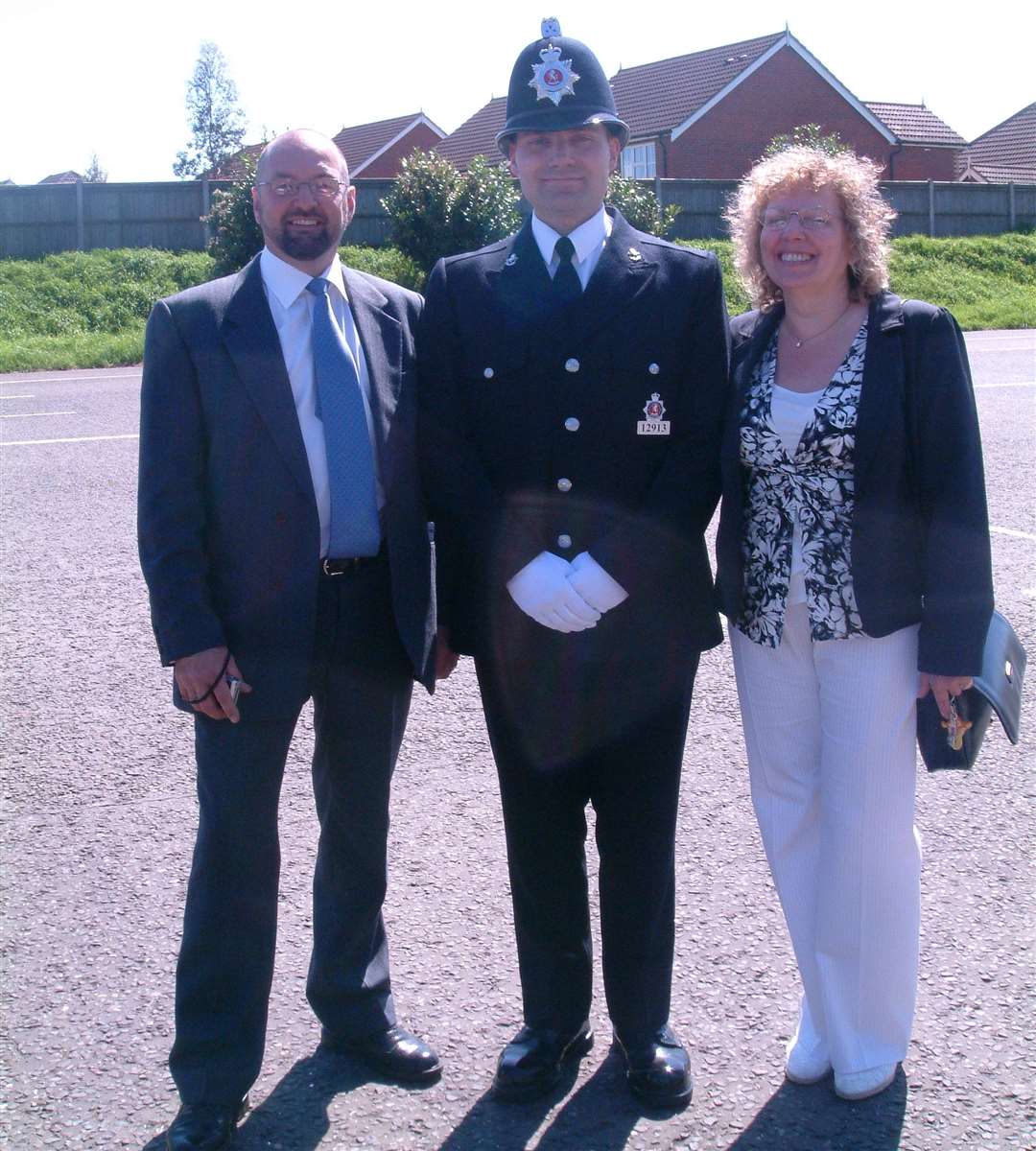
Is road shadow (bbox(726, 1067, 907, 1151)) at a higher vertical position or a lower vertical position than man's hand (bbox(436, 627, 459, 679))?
lower

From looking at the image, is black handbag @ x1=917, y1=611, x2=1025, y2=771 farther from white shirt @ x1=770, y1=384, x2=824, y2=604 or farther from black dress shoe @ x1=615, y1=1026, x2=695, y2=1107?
black dress shoe @ x1=615, y1=1026, x2=695, y2=1107

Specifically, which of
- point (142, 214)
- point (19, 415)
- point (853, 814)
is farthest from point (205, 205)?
point (853, 814)

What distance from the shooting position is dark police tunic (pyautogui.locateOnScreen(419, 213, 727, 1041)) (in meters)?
2.90

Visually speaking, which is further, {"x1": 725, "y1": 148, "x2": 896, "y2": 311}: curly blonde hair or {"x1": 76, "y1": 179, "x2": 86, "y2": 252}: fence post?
{"x1": 76, "y1": 179, "x2": 86, "y2": 252}: fence post

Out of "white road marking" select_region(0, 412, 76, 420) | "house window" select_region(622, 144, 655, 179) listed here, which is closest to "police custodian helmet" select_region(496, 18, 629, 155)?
"white road marking" select_region(0, 412, 76, 420)

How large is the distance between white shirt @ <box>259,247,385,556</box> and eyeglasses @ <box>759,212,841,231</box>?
3.28ft

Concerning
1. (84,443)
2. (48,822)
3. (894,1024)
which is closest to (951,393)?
(894,1024)

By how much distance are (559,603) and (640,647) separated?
0.27m

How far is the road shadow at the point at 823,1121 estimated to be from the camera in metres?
2.70

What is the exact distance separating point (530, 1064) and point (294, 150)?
7.07 feet

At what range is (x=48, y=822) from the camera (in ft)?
14.1

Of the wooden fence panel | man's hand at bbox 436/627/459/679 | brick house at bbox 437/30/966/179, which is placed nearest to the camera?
man's hand at bbox 436/627/459/679

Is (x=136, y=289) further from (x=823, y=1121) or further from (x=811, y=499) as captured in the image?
(x=823, y=1121)

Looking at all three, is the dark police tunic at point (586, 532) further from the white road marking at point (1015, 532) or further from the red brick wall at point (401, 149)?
the red brick wall at point (401, 149)
